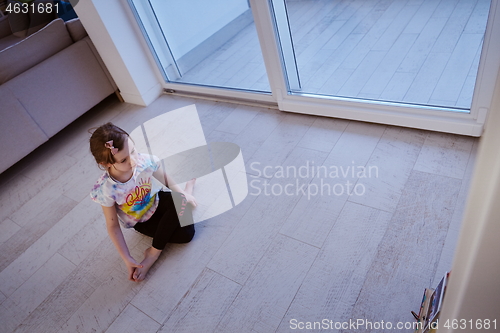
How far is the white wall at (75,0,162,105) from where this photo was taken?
2.17 meters

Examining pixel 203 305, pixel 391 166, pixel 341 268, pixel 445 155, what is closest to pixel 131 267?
pixel 203 305

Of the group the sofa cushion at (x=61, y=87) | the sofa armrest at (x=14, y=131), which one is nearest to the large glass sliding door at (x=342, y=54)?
the sofa cushion at (x=61, y=87)

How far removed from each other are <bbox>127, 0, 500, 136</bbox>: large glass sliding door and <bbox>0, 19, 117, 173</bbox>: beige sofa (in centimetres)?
50

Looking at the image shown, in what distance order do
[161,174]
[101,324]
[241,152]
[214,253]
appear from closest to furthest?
[101,324] → [214,253] → [161,174] → [241,152]

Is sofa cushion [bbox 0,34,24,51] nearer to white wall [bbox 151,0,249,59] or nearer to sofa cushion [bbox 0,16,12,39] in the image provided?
sofa cushion [bbox 0,16,12,39]

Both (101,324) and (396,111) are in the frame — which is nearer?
(101,324)

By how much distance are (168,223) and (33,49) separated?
162 cm

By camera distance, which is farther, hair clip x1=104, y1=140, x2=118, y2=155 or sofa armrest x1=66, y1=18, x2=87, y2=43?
sofa armrest x1=66, y1=18, x2=87, y2=43

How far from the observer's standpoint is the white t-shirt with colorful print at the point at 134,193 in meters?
1.26

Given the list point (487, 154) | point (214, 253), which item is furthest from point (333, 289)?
point (487, 154)

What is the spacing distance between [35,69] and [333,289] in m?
2.23

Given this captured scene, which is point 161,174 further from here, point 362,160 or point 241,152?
point 362,160

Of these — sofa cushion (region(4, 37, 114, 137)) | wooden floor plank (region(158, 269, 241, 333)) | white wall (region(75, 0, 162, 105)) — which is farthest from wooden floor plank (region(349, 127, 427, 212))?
sofa cushion (region(4, 37, 114, 137))

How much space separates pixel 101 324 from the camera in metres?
1.25
